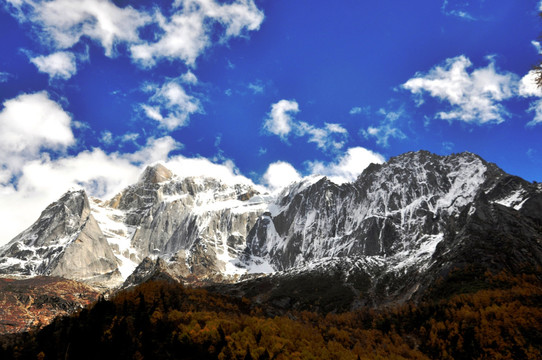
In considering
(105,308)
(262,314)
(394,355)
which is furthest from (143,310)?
(394,355)

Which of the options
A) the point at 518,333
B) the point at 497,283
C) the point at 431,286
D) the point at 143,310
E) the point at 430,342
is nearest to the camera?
the point at 143,310

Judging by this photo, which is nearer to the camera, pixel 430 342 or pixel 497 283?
pixel 430 342

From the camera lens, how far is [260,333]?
85.9 metres

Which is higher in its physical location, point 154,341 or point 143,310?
point 143,310

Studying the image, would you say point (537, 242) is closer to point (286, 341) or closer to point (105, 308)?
point (286, 341)

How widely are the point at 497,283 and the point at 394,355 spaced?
89400mm

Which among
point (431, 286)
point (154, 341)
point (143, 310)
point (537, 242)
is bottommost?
point (154, 341)

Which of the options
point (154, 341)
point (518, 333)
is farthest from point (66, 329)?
point (518, 333)

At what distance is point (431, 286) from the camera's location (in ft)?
600

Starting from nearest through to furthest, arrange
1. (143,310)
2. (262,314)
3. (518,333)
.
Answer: (143,310) < (518,333) < (262,314)

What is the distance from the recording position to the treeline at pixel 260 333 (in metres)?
75.5

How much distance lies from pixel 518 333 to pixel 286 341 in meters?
68.8

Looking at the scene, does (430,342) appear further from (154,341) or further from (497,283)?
(154,341)

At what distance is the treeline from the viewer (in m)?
75.5
